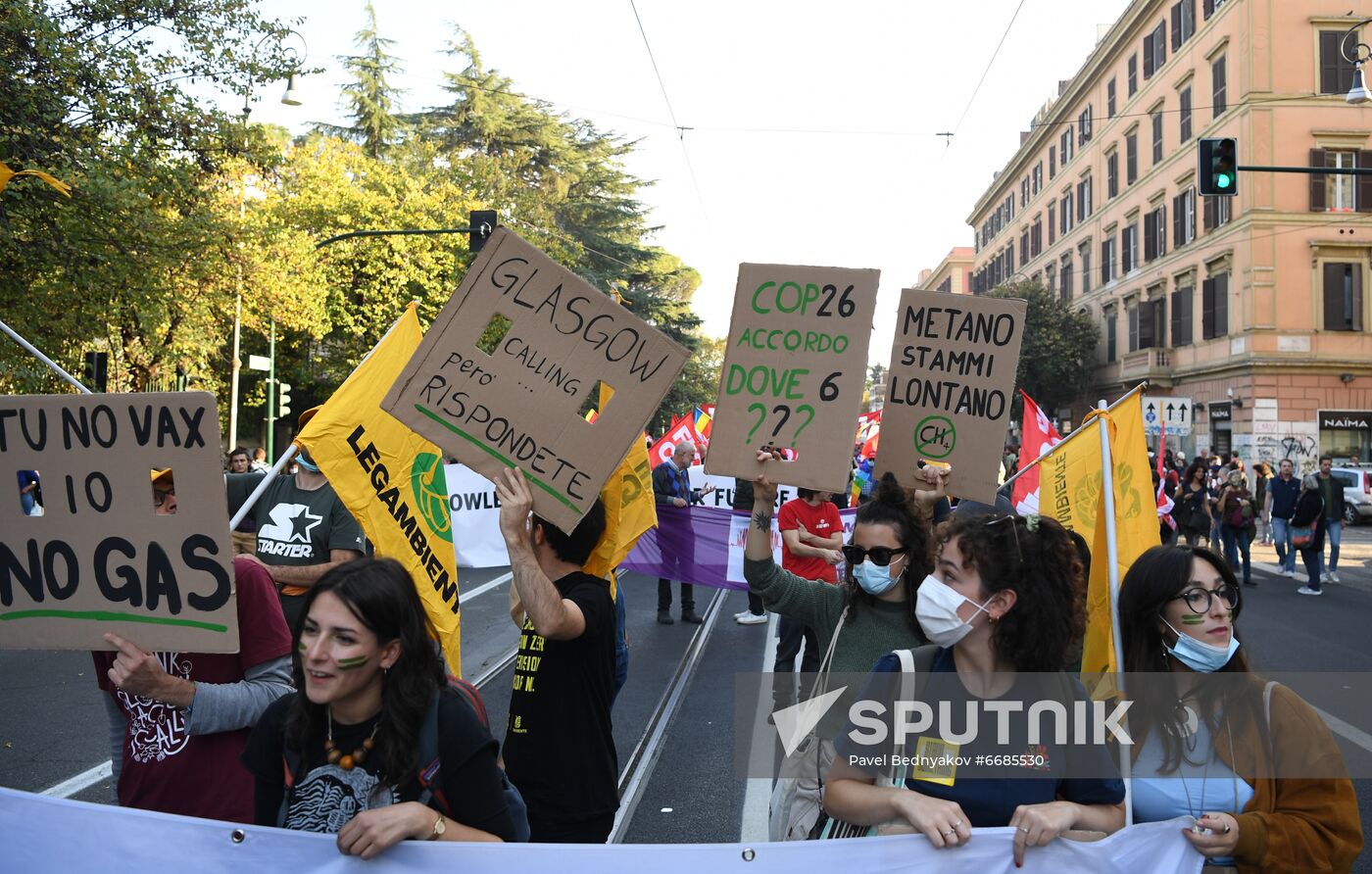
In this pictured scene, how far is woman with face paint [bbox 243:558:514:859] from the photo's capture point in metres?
2.29

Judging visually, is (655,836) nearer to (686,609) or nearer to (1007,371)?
(1007,371)

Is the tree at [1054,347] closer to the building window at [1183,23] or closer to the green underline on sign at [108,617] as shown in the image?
the building window at [1183,23]

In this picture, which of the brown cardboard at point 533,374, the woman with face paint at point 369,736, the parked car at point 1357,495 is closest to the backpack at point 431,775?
the woman with face paint at point 369,736

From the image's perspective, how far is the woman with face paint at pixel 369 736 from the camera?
2.29 m

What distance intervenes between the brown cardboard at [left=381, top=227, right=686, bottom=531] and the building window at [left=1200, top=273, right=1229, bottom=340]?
3795 cm

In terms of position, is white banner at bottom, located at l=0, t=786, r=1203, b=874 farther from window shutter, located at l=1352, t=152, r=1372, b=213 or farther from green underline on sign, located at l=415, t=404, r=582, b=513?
window shutter, located at l=1352, t=152, r=1372, b=213

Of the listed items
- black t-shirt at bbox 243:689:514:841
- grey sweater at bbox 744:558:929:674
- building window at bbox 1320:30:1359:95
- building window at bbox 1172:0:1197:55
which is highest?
building window at bbox 1172:0:1197:55

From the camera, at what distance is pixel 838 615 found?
3838 millimetres

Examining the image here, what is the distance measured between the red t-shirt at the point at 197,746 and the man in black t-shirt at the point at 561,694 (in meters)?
0.68

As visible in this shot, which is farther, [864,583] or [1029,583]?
[864,583]

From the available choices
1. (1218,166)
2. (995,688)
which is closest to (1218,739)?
(995,688)

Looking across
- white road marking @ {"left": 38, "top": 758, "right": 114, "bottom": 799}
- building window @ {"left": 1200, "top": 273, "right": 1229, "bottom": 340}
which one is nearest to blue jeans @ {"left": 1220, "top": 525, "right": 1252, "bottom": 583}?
white road marking @ {"left": 38, "top": 758, "right": 114, "bottom": 799}

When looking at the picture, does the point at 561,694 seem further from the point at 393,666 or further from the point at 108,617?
the point at 108,617

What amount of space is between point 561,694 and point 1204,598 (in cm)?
176
